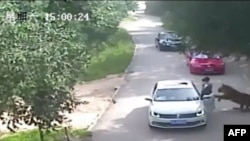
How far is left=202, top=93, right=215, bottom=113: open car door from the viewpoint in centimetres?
1186

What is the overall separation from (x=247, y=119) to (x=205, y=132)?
3.55 feet

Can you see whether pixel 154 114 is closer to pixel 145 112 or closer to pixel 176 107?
pixel 176 107

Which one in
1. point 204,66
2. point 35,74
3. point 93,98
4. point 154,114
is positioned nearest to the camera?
point 35,74

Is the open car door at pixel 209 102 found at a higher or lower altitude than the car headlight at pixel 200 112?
lower

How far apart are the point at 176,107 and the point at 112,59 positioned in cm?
1262

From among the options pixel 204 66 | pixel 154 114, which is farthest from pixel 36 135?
pixel 204 66

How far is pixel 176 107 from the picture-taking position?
431 inches

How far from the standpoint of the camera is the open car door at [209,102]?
11.9m

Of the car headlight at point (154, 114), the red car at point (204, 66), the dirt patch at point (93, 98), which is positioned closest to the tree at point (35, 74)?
the car headlight at point (154, 114)

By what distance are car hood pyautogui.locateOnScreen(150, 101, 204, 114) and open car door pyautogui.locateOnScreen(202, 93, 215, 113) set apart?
0.57 metres

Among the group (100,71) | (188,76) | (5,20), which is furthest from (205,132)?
(100,71)

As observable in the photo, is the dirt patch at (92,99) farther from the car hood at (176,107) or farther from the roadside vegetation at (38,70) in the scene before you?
the roadside vegetation at (38,70)

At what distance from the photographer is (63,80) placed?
8.95m

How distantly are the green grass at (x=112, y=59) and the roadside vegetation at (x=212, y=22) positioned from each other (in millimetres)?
10430
